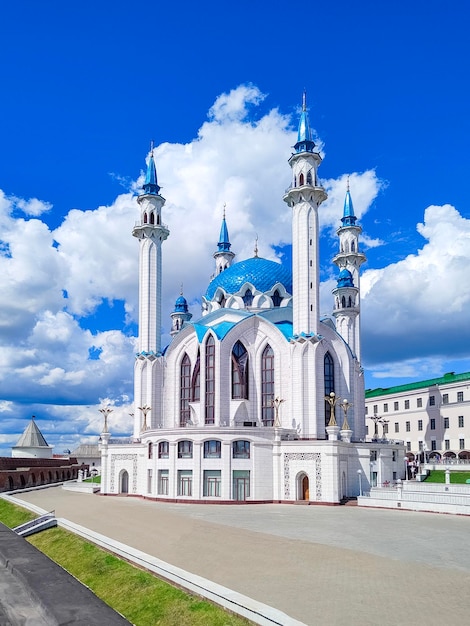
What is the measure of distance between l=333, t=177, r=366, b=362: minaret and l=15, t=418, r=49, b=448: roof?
40.3 m

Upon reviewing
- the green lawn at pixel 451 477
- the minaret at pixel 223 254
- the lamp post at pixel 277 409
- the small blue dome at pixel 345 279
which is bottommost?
the green lawn at pixel 451 477

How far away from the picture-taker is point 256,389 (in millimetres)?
49938

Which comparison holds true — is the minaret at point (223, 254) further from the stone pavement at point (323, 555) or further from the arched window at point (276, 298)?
the stone pavement at point (323, 555)

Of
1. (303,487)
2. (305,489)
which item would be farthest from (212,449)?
(305,489)

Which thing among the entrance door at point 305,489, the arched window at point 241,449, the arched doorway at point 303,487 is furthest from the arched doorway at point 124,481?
the entrance door at point 305,489

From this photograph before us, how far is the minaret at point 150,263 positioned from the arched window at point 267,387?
33.5 ft

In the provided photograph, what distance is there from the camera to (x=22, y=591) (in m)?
12.6

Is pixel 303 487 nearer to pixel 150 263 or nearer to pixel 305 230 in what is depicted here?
pixel 305 230

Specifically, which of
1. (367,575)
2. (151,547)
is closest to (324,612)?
(367,575)

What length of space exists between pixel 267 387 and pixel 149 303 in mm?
13397

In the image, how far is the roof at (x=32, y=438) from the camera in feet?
255

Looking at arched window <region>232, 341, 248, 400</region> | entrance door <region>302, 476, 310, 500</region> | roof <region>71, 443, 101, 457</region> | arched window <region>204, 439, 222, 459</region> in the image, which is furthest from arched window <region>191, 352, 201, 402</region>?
roof <region>71, 443, 101, 457</region>

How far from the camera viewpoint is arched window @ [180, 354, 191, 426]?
52719 mm

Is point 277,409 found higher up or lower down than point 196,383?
lower down
